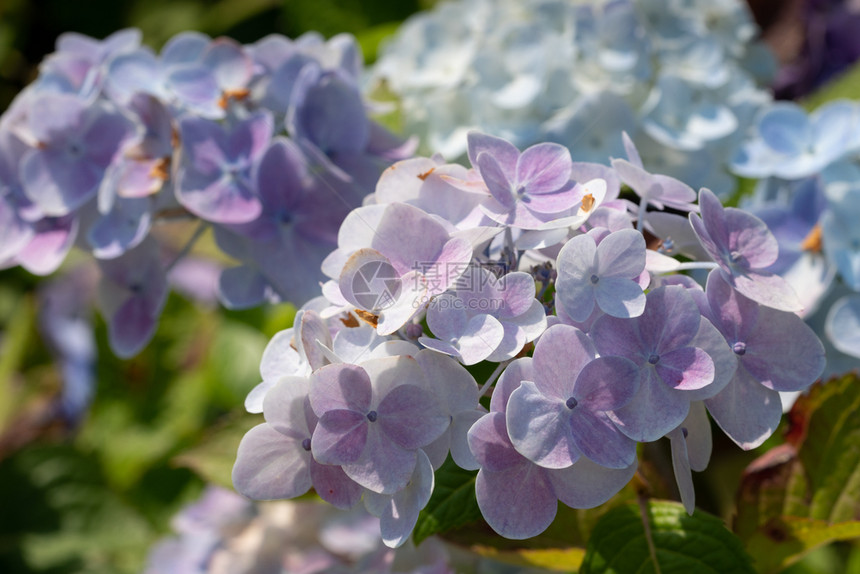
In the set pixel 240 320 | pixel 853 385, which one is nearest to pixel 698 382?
pixel 853 385

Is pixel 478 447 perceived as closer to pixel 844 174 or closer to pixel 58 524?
pixel 844 174

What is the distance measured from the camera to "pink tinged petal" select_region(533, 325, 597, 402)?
32 cm

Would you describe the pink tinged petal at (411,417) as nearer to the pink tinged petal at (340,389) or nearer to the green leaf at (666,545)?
the pink tinged petal at (340,389)

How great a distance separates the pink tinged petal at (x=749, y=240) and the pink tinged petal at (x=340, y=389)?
186 millimetres

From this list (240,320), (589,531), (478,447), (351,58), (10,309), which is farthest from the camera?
(10,309)

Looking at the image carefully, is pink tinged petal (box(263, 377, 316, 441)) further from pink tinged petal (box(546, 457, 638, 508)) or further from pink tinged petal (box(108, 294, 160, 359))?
pink tinged petal (box(108, 294, 160, 359))

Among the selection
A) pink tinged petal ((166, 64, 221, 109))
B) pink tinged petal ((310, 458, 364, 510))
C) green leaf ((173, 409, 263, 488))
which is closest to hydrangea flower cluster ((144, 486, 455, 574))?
green leaf ((173, 409, 263, 488))

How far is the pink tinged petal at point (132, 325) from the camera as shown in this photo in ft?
1.82

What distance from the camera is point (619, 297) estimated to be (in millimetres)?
320

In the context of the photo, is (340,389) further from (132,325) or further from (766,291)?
(132,325)

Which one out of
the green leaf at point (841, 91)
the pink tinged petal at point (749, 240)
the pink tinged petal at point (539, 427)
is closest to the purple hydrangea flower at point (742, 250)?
the pink tinged petal at point (749, 240)

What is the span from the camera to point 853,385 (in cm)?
48

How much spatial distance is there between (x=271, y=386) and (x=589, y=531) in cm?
23

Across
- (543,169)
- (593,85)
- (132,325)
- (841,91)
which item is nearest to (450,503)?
(543,169)
